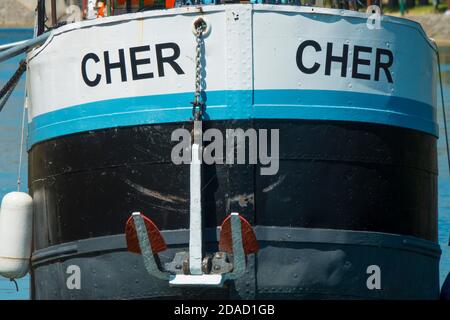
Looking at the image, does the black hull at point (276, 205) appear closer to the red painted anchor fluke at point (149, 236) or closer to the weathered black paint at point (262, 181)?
the weathered black paint at point (262, 181)

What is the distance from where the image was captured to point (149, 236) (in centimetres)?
971

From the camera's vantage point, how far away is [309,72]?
995cm

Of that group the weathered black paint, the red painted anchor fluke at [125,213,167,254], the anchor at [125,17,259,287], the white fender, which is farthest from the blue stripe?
the white fender

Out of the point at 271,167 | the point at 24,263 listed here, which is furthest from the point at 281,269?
the point at 24,263

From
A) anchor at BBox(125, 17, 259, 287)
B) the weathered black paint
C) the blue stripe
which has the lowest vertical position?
anchor at BBox(125, 17, 259, 287)

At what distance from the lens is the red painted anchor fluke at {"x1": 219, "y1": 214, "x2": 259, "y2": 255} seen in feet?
31.5

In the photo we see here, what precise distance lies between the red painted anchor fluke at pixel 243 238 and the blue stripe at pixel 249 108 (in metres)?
Result: 0.80

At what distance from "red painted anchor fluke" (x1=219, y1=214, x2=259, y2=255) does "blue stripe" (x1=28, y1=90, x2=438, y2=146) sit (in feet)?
2.63

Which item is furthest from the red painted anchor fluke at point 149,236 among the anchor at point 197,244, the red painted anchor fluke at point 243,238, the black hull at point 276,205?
the red painted anchor fluke at point 243,238

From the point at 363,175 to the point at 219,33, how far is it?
1529 millimetres

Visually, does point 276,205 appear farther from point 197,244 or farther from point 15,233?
point 15,233

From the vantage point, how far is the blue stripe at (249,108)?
388 inches

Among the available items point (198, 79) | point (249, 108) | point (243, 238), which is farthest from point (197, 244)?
point (198, 79)

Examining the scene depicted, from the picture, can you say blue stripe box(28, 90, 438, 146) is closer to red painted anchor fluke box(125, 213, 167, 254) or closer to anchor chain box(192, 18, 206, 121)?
anchor chain box(192, 18, 206, 121)
